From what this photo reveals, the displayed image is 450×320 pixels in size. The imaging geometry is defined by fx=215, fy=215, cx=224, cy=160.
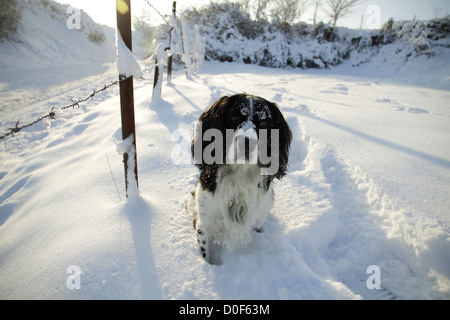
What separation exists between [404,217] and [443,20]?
65.5 feet

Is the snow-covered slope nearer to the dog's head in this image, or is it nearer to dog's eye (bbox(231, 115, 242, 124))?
the dog's head

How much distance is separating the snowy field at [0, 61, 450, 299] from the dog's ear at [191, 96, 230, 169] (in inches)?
27.7

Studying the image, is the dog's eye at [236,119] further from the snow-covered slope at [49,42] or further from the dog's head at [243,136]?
the snow-covered slope at [49,42]

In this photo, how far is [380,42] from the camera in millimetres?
16719

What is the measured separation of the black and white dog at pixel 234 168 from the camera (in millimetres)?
1883

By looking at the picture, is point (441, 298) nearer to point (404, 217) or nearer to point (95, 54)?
point (404, 217)

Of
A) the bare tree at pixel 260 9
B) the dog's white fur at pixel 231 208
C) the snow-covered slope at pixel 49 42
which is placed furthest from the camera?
the bare tree at pixel 260 9

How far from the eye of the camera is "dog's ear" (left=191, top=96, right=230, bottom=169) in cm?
196

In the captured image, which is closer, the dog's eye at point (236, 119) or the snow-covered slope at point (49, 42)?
the dog's eye at point (236, 119)

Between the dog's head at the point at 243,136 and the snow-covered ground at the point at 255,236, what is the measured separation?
740 millimetres

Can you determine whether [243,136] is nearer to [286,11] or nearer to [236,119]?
[236,119]

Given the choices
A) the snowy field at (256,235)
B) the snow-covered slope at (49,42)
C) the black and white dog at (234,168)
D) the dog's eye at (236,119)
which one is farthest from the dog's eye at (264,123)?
the snow-covered slope at (49,42)

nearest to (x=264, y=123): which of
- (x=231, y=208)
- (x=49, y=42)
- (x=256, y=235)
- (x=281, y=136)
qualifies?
(x=281, y=136)
